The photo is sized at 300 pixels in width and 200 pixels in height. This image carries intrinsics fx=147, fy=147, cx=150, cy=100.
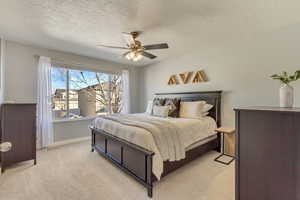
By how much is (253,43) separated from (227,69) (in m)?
0.68

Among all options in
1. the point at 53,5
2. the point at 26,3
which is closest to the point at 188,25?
the point at 53,5

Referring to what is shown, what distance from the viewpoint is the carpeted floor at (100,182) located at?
6.12 ft

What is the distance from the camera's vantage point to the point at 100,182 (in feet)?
7.10

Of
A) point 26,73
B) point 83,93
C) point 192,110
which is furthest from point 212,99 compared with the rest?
point 26,73

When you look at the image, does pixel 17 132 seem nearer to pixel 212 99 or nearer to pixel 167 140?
pixel 167 140

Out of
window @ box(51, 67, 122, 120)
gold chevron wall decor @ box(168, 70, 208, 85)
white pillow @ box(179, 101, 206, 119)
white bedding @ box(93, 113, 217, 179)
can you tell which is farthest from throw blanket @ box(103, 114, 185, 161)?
window @ box(51, 67, 122, 120)

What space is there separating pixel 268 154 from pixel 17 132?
365 cm

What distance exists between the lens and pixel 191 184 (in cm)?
212

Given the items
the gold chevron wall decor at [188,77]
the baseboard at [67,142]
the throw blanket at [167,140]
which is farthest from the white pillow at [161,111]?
the baseboard at [67,142]

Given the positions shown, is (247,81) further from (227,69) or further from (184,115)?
(184,115)

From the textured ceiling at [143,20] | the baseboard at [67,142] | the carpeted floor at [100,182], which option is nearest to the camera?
the carpeted floor at [100,182]

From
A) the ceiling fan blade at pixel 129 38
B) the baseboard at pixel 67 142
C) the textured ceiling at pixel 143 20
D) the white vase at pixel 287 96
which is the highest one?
the textured ceiling at pixel 143 20

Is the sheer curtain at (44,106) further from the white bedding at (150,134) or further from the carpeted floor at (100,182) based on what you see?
the white bedding at (150,134)

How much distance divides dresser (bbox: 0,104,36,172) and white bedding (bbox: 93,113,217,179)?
117 cm
